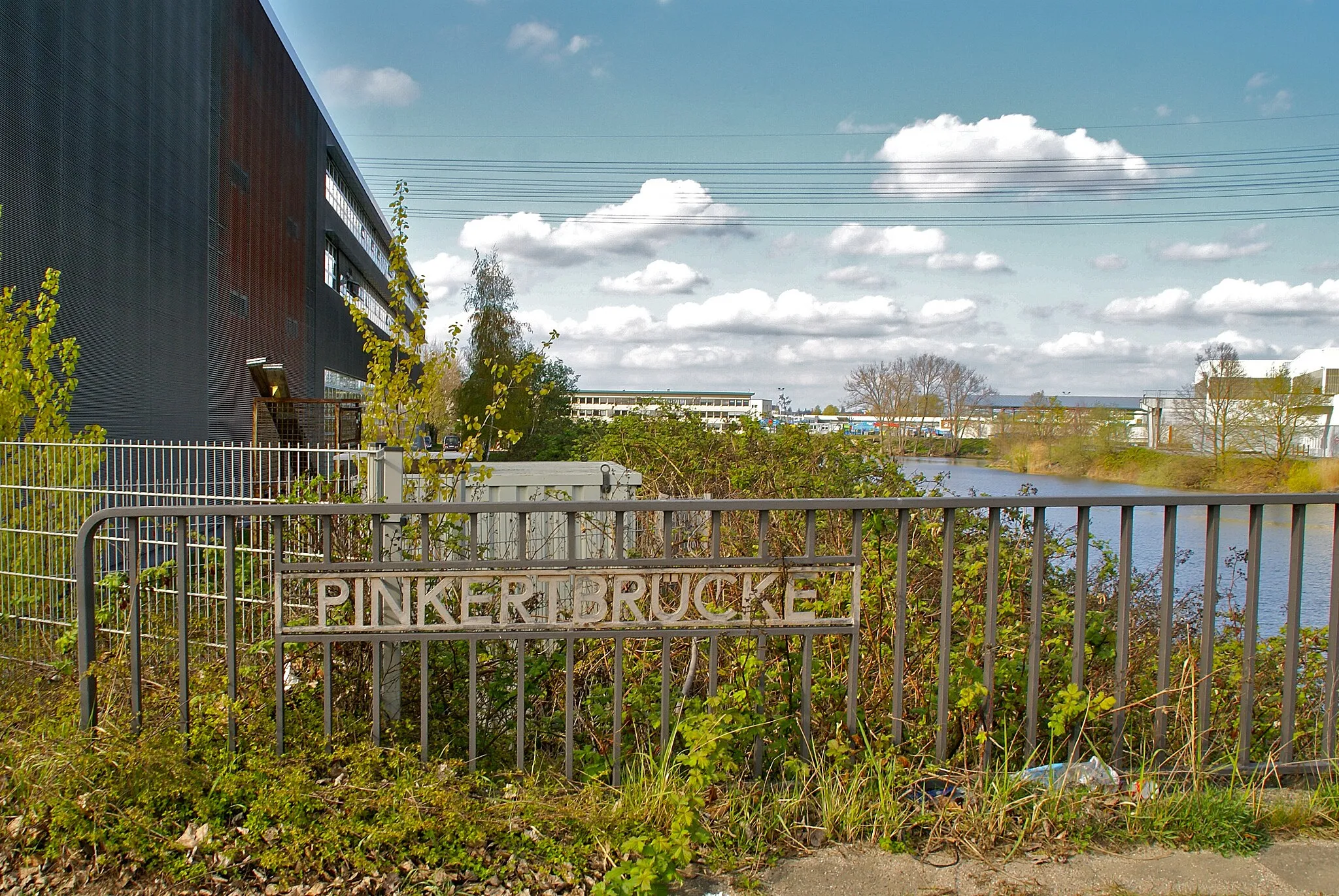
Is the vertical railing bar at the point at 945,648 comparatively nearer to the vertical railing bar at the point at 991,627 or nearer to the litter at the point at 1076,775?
the vertical railing bar at the point at 991,627

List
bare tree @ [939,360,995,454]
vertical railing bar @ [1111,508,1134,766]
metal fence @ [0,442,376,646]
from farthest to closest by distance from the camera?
bare tree @ [939,360,995,454] < metal fence @ [0,442,376,646] < vertical railing bar @ [1111,508,1134,766]

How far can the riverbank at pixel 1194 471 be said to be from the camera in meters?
10.3

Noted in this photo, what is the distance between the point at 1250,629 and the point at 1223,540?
196 centimetres

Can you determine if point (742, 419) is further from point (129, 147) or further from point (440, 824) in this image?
point (129, 147)

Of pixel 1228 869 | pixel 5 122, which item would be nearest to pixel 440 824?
pixel 1228 869

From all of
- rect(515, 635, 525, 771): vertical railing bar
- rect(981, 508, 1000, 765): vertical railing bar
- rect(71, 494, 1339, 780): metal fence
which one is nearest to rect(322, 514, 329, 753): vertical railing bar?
rect(71, 494, 1339, 780): metal fence

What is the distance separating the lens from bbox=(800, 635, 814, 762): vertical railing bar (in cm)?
312

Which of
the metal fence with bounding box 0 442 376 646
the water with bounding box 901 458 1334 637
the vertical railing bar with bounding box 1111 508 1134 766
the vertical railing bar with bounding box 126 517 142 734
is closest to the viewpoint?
the vertical railing bar with bounding box 126 517 142 734

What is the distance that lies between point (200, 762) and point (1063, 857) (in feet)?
9.57

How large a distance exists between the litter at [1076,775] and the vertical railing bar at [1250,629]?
0.54 meters

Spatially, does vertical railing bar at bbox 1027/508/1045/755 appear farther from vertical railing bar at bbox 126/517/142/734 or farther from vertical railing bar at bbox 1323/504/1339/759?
vertical railing bar at bbox 126/517/142/734

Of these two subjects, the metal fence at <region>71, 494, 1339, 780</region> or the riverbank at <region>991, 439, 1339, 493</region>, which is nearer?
the metal fence at <region>71, 494, 1339, 780</region>

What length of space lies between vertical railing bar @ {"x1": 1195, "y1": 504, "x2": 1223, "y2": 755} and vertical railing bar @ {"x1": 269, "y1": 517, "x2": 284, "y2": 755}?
3.21 meters

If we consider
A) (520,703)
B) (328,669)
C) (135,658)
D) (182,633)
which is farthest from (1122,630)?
(135,658)
